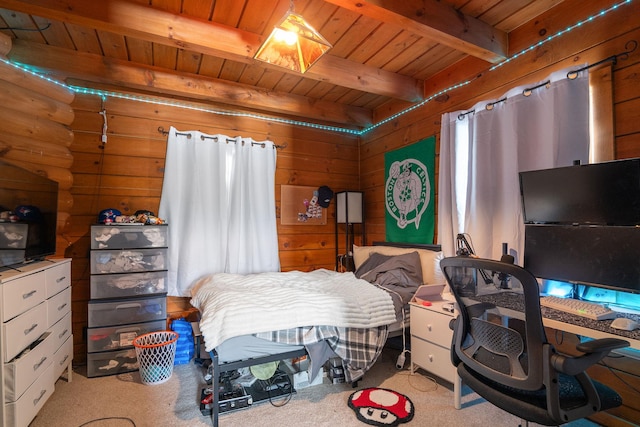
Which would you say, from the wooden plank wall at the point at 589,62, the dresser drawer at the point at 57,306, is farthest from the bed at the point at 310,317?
the wooden plank wall at the point at 589,62

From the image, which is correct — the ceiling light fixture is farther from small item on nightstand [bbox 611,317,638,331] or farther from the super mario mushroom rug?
the super mario mushroom rug

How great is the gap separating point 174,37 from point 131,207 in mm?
1652

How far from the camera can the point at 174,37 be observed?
212 centimetres

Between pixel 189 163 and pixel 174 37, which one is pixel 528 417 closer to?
pixel 174 37

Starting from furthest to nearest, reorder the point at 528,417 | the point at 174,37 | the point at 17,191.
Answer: the point at 174,37 < the point at 17,191 < the point at 528,417

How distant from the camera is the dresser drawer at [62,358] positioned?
206cm

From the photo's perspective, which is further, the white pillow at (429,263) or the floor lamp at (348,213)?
the floor lamp at (348,213)

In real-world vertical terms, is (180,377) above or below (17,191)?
below

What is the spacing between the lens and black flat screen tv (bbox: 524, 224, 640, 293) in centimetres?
153

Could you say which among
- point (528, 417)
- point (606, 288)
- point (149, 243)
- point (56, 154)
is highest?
point (56, 154)

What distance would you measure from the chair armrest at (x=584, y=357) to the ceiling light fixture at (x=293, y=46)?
6.08ft

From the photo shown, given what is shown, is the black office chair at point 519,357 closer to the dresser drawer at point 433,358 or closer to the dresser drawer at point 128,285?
the dresser drawer at point 433,358

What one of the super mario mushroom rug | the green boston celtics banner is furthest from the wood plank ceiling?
the super mario mushroom rug

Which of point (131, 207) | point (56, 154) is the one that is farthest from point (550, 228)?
point (56, 154)
